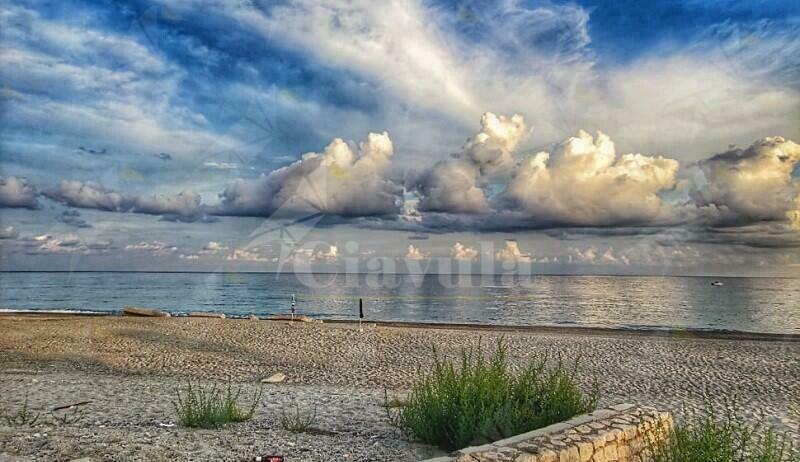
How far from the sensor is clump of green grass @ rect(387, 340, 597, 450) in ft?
22.0

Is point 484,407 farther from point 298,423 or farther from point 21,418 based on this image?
point 21,418

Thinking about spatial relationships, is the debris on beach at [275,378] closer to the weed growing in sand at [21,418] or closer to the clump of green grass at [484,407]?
the weed growing in sand at [21,418]

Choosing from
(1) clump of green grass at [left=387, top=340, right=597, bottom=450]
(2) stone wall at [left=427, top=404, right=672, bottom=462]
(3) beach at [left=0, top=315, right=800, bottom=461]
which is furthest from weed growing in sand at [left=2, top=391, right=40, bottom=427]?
(2) stone wall at [left=427, top=404, right=672, bottom=462]

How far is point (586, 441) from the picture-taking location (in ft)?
18.8

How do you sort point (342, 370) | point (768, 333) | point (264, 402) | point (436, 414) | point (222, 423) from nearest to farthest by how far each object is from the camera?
1. point (436, 414)
2. point (222, 423)
3. point (264, 402)
4. point (342, 370)
5. point (768, 333)

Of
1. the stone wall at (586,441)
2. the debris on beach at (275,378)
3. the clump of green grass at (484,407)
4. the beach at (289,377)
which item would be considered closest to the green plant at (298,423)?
the beach at (289,377)

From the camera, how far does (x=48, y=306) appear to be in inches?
2008

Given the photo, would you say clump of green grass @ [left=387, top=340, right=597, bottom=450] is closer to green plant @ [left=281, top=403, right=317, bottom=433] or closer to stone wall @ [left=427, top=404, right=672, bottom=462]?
stone wall @ [left=427, top=404, right=672, bottom=462]

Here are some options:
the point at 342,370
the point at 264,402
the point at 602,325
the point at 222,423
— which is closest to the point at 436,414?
the point at 222,423

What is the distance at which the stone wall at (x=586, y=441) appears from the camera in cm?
511

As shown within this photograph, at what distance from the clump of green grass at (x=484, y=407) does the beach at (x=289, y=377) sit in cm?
37

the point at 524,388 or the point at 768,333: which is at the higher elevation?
the point at 524,388

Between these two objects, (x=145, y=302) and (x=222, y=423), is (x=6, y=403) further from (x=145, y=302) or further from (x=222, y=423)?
(x=145, y=302)

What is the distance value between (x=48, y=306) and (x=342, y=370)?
152 ft
